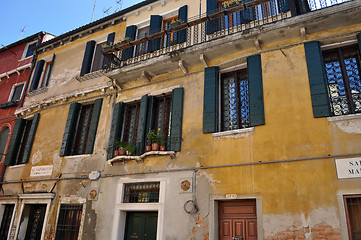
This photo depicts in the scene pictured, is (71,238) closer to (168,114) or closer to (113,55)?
(168,114)

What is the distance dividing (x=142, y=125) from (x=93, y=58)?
15.4 feet

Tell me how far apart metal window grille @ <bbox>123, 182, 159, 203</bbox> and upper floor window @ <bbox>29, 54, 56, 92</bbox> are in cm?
684

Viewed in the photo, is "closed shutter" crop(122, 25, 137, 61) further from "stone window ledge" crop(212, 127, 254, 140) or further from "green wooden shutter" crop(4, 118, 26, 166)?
"green wooden shutter" crop(4, 118, 26, 166)

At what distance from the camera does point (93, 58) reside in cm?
1190

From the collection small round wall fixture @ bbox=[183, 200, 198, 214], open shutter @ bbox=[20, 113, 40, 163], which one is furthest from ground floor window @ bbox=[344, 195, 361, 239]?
open shutter @ bbox=[20, 113, 40, 163]

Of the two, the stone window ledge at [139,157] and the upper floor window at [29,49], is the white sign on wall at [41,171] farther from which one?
the upper floor window at [29,49]

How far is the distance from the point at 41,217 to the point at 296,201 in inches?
333

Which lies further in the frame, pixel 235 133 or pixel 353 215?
pixel 235 133

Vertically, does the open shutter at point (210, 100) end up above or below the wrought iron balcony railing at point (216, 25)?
below

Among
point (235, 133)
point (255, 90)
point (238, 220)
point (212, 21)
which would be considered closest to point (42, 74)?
point (212, 21)

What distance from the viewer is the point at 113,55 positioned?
34.1 ft

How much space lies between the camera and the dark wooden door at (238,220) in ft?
21.6

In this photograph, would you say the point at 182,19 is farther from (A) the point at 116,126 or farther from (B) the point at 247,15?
(A) the point at 116,126

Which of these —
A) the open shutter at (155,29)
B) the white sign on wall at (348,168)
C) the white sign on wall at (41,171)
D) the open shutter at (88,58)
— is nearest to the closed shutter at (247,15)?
the open shutter at (155,29)
